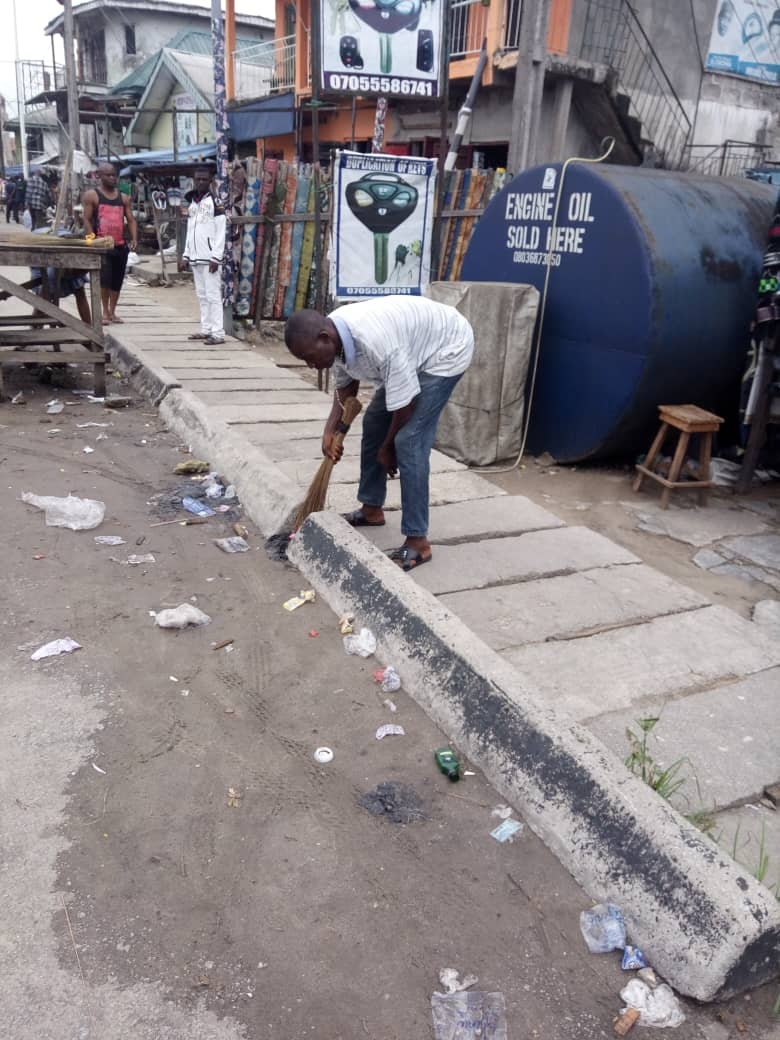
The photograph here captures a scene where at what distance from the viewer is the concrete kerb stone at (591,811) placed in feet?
6.15

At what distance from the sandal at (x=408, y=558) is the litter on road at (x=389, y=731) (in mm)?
1068

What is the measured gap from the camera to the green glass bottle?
2.57 meters

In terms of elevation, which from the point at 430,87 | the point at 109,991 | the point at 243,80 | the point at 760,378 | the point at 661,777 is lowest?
the point at 109,991

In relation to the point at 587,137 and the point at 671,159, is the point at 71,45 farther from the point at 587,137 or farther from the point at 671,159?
the point at 671,159

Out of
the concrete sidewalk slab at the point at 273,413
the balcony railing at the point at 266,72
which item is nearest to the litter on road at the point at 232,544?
the concrete sidewalk slab at the point at 273,413

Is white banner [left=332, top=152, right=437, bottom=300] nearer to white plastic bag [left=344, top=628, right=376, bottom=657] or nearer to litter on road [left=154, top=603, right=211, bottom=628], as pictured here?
litter on road [left=154, top=603, right=211, bottom=628]

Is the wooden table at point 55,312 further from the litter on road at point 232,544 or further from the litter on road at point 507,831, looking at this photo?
the litter on road at point 507,831

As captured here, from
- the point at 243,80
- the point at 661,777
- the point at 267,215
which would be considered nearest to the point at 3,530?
the point at 661,777

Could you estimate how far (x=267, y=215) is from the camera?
29.6 ft

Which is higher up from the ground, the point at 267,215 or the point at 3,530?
the point at 267,215

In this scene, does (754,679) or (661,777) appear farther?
(754,679)

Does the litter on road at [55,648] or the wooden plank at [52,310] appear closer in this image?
the litter on road at [55,648]

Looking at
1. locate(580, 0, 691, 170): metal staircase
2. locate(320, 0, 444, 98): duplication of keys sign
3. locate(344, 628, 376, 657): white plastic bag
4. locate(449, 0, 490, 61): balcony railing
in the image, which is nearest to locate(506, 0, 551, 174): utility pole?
locate(320, 0, 444, 98): duplication of keys sign

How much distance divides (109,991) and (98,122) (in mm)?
33162
